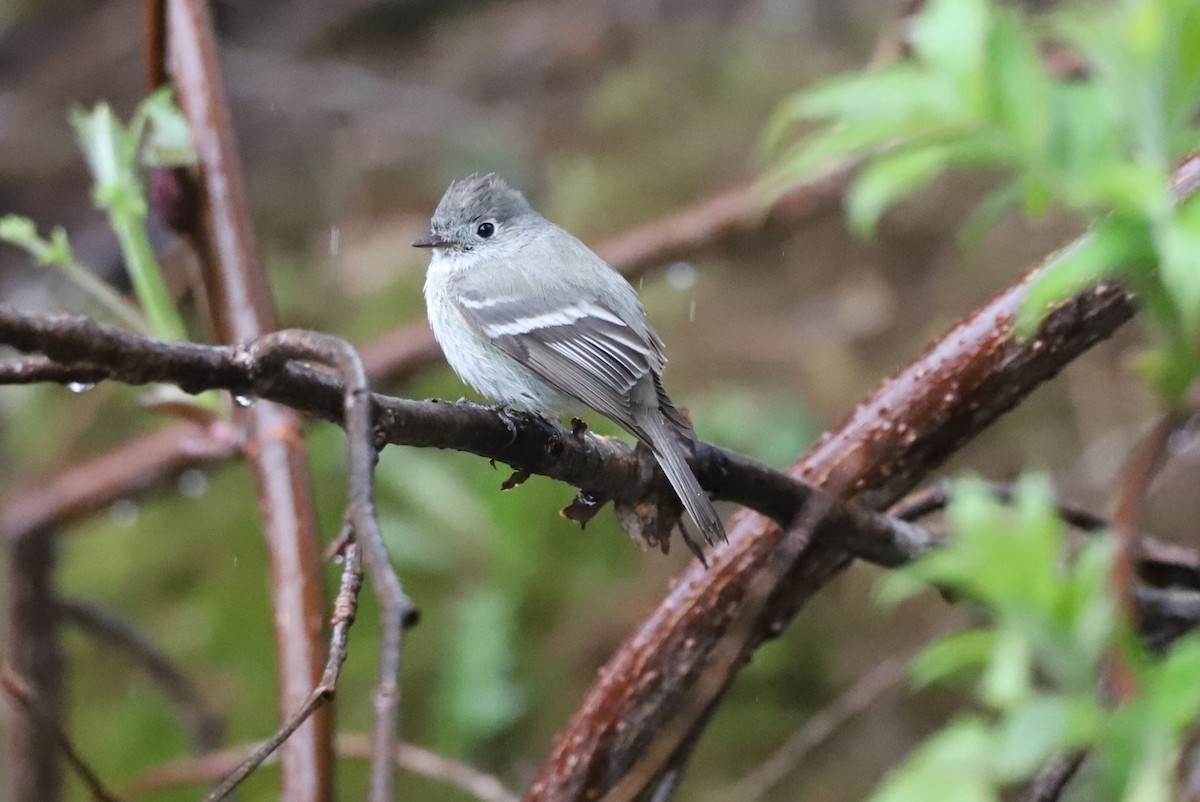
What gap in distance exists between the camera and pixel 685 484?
5.94 feet

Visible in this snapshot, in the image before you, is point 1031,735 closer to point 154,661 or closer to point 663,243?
point 154,661

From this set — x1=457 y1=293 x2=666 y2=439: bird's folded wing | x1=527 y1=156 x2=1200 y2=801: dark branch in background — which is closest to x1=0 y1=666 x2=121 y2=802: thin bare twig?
x1=527 y1=156 x2=1200 y2=801: dark branch in background

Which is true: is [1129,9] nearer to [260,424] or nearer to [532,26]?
[260,424]

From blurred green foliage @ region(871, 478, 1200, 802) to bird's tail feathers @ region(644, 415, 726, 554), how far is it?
2.39 ft

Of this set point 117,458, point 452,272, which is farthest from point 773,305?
point 117,458

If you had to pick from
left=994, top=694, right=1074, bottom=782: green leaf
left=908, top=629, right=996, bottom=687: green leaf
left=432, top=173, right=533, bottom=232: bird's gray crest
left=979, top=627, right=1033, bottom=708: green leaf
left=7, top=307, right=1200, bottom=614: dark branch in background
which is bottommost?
left=994, top=694, right=1074, bottom=782: green leaf

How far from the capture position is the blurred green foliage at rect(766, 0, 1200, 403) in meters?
1.04

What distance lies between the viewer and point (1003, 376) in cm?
203

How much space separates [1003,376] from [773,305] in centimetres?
390

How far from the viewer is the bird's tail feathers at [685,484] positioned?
1.81 meters

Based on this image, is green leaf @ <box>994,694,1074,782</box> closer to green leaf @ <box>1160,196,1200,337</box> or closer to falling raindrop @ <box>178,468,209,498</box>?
green leaf @ <box>1160,196,1200,337</box>

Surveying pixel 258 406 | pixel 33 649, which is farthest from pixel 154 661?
pixel 258 406

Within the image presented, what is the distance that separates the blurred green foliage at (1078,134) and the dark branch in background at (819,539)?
830 millimetres

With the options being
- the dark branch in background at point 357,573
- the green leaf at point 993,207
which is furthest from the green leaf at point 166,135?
the green leaf at point 993,207
